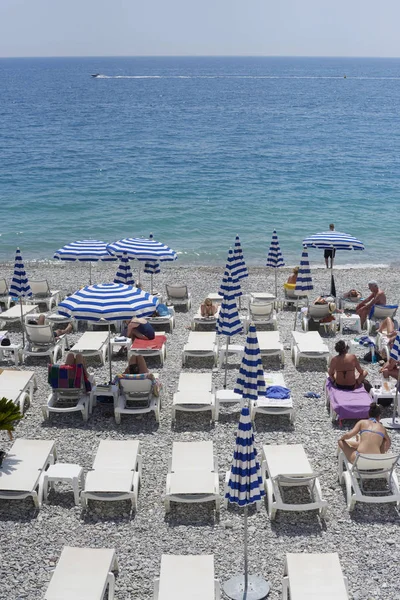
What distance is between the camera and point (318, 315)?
54.2ft

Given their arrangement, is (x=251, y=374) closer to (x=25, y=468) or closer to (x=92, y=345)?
(x=25, y=468)

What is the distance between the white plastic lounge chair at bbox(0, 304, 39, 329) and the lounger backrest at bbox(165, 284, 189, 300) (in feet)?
10.4

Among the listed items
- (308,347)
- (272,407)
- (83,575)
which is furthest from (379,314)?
(83,575)

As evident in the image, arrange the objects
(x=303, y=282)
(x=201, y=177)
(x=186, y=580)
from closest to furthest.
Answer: (x=186, y=580) < (x=303, y=282) < (x=201, y=177)

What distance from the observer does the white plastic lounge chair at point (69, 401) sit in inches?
473

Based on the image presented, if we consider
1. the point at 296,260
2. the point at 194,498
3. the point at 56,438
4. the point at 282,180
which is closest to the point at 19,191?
the point at 282,180

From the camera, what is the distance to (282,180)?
45.8 meters

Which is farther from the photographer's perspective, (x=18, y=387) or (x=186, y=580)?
(x=18, y=387)

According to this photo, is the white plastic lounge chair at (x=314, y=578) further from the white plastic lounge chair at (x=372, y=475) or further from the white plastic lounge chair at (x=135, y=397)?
the white plastic lounge chair at (x=135, y=397)

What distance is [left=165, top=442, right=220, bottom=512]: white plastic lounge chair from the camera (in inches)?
371

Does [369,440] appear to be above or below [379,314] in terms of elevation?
above

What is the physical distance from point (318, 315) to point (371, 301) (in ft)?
4.48

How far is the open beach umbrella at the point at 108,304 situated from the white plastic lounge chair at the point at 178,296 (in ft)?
17.5

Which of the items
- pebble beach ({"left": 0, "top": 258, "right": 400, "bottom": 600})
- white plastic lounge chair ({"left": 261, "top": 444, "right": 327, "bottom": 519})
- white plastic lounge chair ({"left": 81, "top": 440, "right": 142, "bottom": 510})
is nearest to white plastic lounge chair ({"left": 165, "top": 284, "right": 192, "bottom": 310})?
pebble beach ({"left": 0, "top": 258, "right": 400, "bottom": 600})
